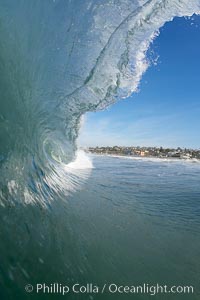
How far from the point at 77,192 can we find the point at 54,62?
438 cm

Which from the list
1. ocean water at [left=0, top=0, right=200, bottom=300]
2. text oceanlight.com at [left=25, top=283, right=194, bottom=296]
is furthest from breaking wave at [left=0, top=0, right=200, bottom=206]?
text oceanlight.com at [left=25, top=283, right=194, bottom=296]

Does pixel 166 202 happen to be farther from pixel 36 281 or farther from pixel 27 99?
pixel 36 281

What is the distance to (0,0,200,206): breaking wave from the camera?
7.01 meters

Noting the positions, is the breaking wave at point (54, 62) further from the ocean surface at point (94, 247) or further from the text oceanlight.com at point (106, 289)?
the text oceanlight.com at point (106, 289)

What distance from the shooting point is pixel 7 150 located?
22.1 feet

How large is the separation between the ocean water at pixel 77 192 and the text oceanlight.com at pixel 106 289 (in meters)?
0.13

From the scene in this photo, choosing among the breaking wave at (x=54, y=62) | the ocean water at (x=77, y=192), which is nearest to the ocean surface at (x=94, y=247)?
the ocean water at (x=77, y=192)

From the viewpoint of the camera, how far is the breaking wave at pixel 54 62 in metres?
7.01

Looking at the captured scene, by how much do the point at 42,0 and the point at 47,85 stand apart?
2492 mm

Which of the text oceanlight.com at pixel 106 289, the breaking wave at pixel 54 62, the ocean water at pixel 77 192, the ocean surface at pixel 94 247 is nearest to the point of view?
the text oceanlight.com at pixel 106 289

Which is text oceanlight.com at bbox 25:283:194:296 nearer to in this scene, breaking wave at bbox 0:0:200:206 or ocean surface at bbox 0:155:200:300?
ocean surface at bbox 0:155:200:300

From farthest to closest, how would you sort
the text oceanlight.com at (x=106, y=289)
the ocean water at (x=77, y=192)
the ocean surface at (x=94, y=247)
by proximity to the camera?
the ocean water at (x=77, y=192) < the ocean surface at (x=94, y=247) < the text oceanlight.com at (x=106, y=289)

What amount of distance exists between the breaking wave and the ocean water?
0.03m

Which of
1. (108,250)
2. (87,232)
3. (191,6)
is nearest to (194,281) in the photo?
(108,250)
